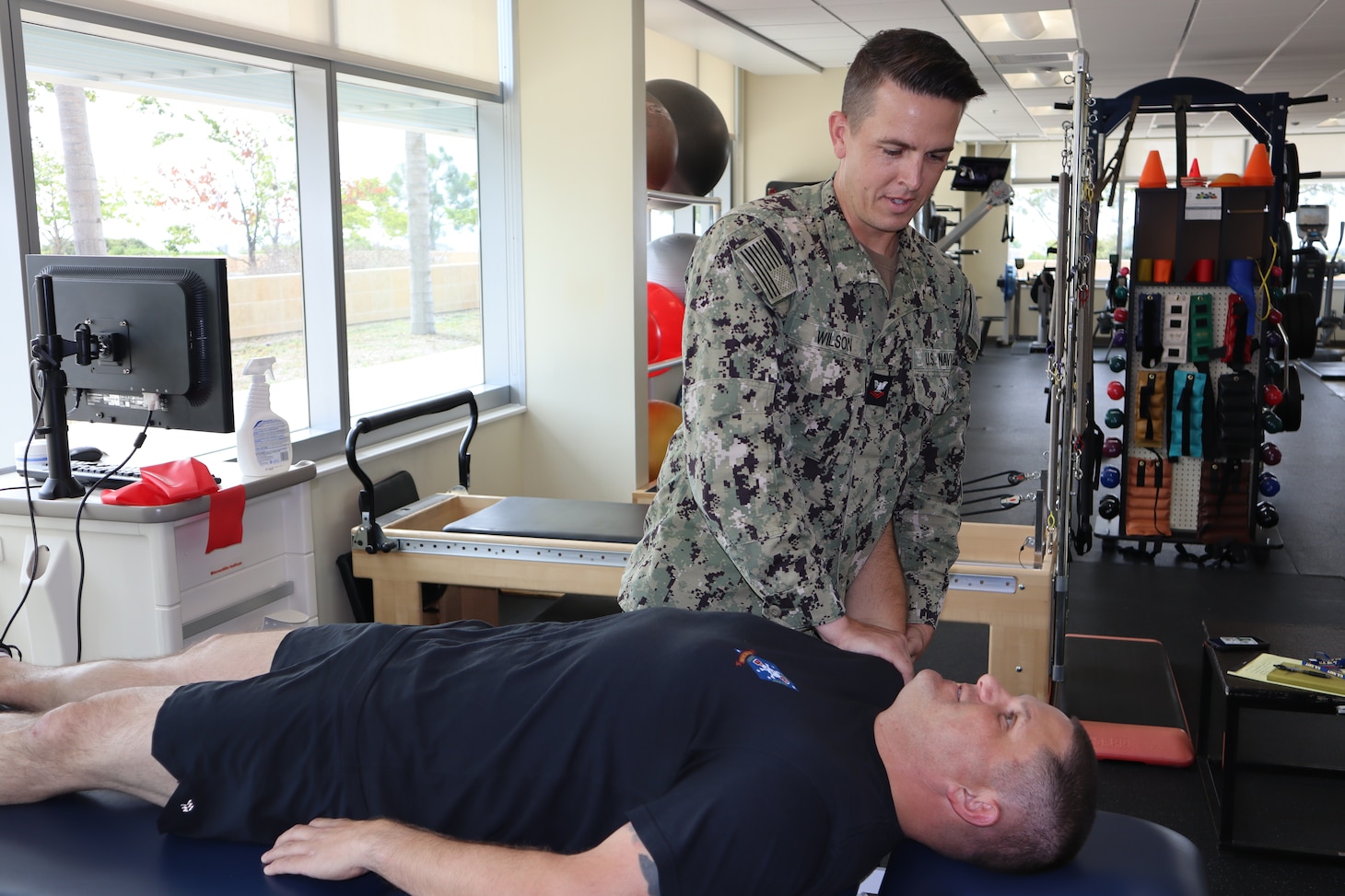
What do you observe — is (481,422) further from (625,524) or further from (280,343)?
(625,524)

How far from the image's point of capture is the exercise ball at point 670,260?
5.84m

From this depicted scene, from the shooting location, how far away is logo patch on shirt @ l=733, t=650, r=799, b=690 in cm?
138

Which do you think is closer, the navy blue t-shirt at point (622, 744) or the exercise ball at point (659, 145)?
the navy blue t-shirt at point (622, 744)

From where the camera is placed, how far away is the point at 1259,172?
4.35m

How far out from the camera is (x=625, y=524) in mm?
3197

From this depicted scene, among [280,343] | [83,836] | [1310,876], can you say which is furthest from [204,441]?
[1310,876]

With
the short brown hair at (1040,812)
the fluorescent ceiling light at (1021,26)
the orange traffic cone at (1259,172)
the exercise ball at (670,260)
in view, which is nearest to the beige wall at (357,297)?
the exercise ball at (670,260)

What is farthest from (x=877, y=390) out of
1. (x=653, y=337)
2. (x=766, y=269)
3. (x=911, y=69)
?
(x=653, y=337)

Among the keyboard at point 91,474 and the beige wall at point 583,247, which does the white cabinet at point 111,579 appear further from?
the beige wall at point 583,247

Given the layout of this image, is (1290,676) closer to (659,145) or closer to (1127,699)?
(1127,699)

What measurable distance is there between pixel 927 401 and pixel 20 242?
79.6 inches

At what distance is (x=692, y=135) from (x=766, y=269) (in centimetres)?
431

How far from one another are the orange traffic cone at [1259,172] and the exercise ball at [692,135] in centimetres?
247

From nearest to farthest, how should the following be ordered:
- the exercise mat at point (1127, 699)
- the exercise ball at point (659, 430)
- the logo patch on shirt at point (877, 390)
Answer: the logo patch on shirt at point (877, 390)
the exercise mat at point (1127, 699)
the exercise ball at point (659, 430)
